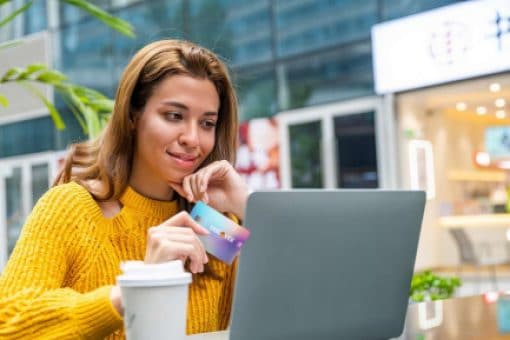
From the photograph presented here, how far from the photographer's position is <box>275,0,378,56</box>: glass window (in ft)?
25.5

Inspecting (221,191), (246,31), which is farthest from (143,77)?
(246,31)

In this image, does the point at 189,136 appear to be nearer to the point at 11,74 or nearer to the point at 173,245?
the point at 173,245

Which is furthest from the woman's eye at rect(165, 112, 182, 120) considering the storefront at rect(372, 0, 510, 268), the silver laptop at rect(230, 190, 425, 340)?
the storefront at rect(372, 0, 510, 268)

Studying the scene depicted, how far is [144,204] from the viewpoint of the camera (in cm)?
140

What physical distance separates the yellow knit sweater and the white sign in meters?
5.76

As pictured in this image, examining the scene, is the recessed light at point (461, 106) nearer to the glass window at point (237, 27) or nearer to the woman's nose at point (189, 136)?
the glass window at point (237, 27)

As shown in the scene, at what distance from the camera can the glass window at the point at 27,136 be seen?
33.4 ft

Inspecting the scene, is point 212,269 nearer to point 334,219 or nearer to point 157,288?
point 334,219

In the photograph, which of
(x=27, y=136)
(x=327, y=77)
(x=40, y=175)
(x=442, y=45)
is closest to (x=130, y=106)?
(x=442, y=45)

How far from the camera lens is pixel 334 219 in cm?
86

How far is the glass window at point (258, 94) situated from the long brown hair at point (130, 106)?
6.92 meters

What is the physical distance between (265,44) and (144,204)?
726 cm

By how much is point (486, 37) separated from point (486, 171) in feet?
14.1

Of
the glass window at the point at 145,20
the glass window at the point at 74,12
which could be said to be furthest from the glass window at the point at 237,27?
the glass window at the point at 74,12
